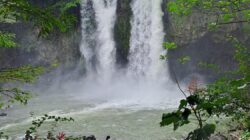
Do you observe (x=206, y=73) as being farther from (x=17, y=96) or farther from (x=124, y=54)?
(x=17, y=96)

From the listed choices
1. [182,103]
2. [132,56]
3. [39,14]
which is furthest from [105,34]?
[182,103]

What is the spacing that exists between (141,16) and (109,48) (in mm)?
3455

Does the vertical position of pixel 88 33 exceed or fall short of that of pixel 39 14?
it exceeds it

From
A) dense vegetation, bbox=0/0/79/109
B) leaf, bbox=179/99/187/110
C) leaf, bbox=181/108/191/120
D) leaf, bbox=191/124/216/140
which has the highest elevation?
dense vegetation, bbox=0/0/79/109

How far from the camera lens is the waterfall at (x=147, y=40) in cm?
2217

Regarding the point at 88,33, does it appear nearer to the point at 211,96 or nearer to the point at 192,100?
the point at 211,96

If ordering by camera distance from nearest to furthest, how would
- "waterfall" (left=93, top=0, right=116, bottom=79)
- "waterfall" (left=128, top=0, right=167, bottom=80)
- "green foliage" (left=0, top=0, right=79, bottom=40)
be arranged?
"green foliage" (left=0, top=0, right=79, bottom=40)
"waterfall" (left=128, top=0, right=167, bottom=80)
"waterfall" (left=93, top=0, right=116, bottom=79)

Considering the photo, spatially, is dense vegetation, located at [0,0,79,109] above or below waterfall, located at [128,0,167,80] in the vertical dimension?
below

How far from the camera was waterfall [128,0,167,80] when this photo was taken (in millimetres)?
22172

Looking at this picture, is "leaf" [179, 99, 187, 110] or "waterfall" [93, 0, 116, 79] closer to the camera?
"leaf" [179, 99, 187, 110]

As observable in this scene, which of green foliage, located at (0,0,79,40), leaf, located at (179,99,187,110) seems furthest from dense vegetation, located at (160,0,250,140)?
green foliage, located at (0,0,79,40)

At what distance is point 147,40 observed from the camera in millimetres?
22453

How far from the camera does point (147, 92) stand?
2078cm

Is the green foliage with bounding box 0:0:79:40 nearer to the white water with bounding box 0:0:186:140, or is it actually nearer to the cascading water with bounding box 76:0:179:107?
the white water with bounding box 0:0:186:140
